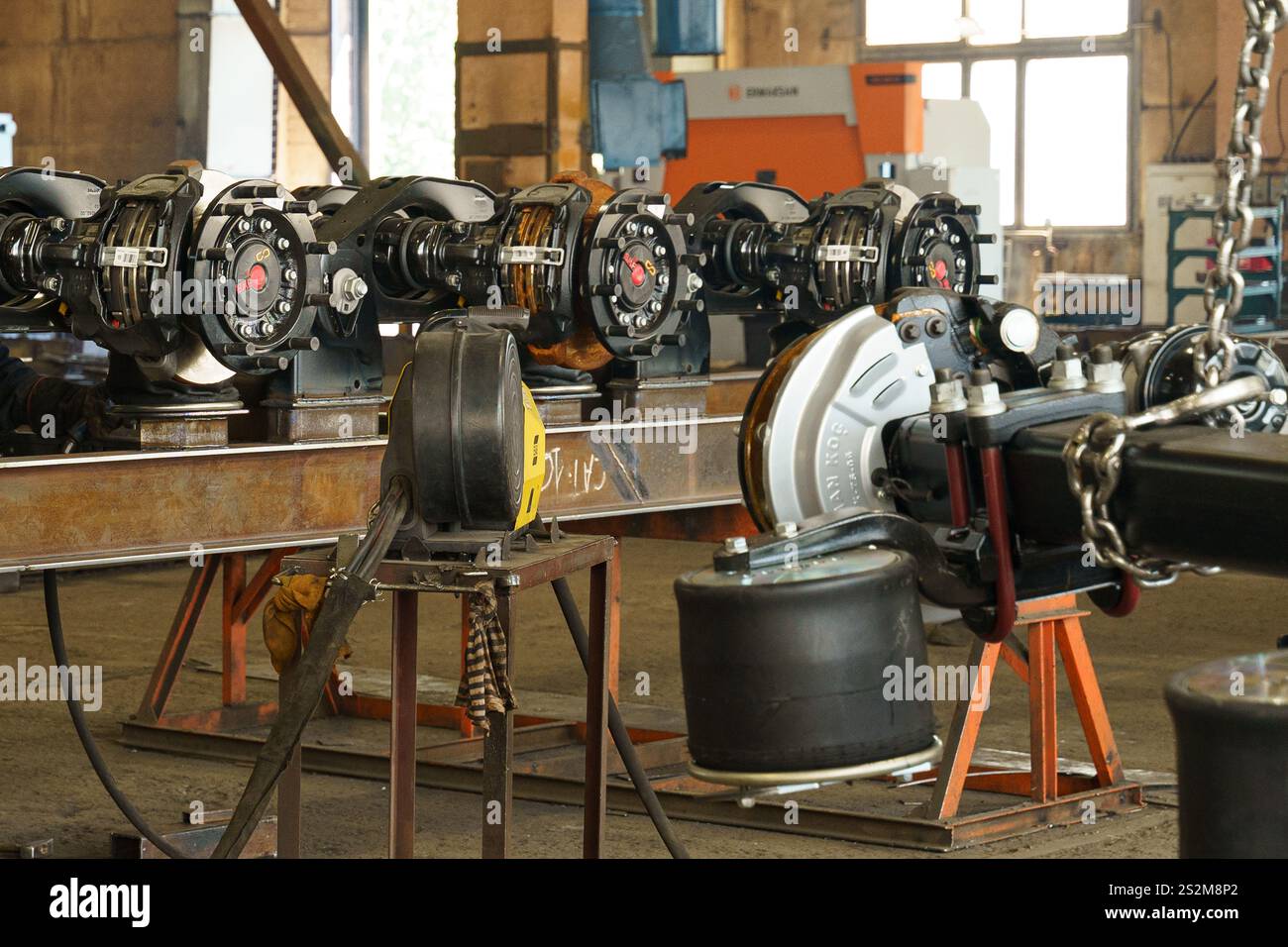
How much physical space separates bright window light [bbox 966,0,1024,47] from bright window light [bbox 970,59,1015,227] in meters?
0.15

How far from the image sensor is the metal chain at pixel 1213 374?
1.20 metres

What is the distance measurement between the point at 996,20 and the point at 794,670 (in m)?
11.4

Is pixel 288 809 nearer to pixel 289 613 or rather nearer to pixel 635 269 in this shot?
pixel 289 613

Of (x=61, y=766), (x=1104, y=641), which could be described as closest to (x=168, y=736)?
(x=61, y=766)

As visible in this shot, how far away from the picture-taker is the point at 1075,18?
38.2ft

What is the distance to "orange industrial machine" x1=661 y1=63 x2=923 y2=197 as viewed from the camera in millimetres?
7484

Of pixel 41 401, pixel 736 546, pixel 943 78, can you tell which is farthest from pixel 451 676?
pixel 943 78

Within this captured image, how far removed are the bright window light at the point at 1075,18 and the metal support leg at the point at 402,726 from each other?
10107 mm

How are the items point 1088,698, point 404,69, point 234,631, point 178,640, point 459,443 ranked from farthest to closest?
point 404,69 < point 234,631 < point 178,640 < point 1088,698 < point 459,443

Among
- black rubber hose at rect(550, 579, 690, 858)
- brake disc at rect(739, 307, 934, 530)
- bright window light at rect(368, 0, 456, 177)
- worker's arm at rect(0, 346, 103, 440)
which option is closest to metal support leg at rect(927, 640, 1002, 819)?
black rubber hose at rect(550, 579, 690, 858)

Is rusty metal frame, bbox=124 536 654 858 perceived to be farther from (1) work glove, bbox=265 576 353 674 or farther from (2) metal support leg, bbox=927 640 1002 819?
(2) metal support leg, bbox=927 640 1002 819

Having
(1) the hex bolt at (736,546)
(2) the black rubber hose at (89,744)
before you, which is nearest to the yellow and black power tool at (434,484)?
(2) the black rubber hose at (89,744)

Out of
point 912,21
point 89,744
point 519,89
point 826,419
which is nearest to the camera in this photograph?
point 826,419

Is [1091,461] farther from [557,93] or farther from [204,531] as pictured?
[557,93]
